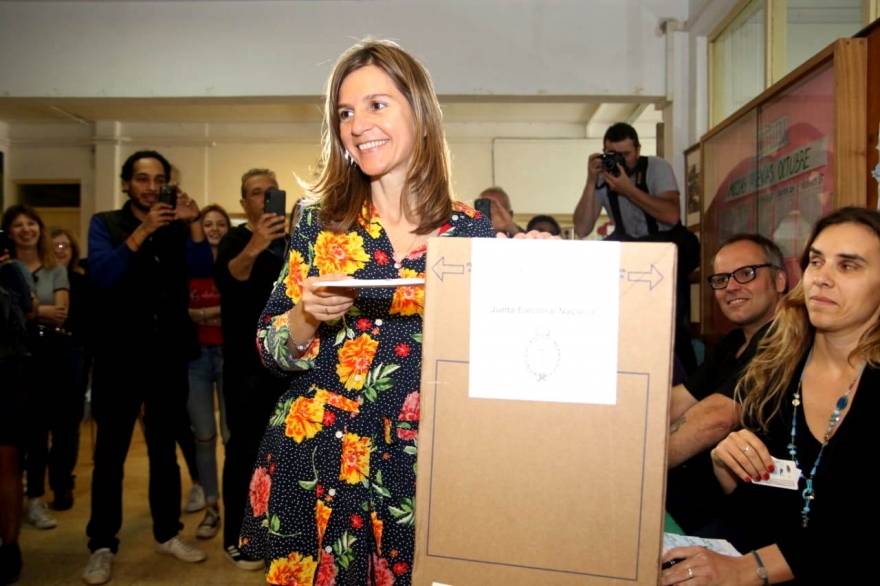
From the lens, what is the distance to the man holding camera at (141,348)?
2.76m

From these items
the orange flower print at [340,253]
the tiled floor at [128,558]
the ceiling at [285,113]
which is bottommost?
the tiled floor at [128,558]

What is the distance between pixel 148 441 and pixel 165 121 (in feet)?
24.2

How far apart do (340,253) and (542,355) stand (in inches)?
18.7

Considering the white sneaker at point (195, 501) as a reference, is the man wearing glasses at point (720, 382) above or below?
above

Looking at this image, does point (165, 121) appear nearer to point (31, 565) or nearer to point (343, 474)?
point (31, 565)

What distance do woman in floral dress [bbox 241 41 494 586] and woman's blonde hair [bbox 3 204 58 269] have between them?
317 cm

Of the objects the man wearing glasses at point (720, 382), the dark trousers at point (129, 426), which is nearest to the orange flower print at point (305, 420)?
the man wearing glasses at point (720, 382)

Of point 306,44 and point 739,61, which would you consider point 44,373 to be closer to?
point 306,44

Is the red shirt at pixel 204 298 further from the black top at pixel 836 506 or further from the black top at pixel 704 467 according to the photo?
the black top at pixel 836 506

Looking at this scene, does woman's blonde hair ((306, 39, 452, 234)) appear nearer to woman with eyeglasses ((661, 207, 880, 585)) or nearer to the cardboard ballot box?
the cardboard ballot box

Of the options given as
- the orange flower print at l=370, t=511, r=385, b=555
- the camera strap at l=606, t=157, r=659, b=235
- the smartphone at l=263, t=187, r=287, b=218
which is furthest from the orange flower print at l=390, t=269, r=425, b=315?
the camera strap at l=606, t=157, r=659, b=235

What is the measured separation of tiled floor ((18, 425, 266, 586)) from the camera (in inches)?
112

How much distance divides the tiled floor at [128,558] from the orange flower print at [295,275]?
2025 millimetres

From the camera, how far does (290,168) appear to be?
9.37 meters
